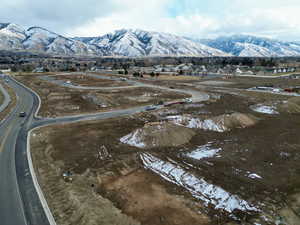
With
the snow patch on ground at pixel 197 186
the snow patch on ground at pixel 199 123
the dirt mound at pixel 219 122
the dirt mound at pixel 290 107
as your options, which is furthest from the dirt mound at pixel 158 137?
the dirt mound at pixel 290 107

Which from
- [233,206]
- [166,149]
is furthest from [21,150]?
[233,206]

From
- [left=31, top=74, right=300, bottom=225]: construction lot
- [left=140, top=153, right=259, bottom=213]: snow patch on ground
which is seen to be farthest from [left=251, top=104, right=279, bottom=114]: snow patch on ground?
[left=140, top=153, right=259, bottom=213]: snow patch on ground

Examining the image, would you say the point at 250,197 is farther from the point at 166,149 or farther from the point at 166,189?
the point at 166,149

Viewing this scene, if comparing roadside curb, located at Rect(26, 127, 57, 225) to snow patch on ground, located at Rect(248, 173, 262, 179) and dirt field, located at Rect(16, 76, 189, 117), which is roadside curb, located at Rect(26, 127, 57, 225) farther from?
dirt field, located at Rect(16, 76, 189, 117)

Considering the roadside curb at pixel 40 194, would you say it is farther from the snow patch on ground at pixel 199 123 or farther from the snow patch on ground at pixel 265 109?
the snow patch on ground at pixel 265 109

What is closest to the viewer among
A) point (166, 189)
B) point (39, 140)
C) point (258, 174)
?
point (166, 189)

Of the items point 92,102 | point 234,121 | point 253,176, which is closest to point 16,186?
point 253,176
